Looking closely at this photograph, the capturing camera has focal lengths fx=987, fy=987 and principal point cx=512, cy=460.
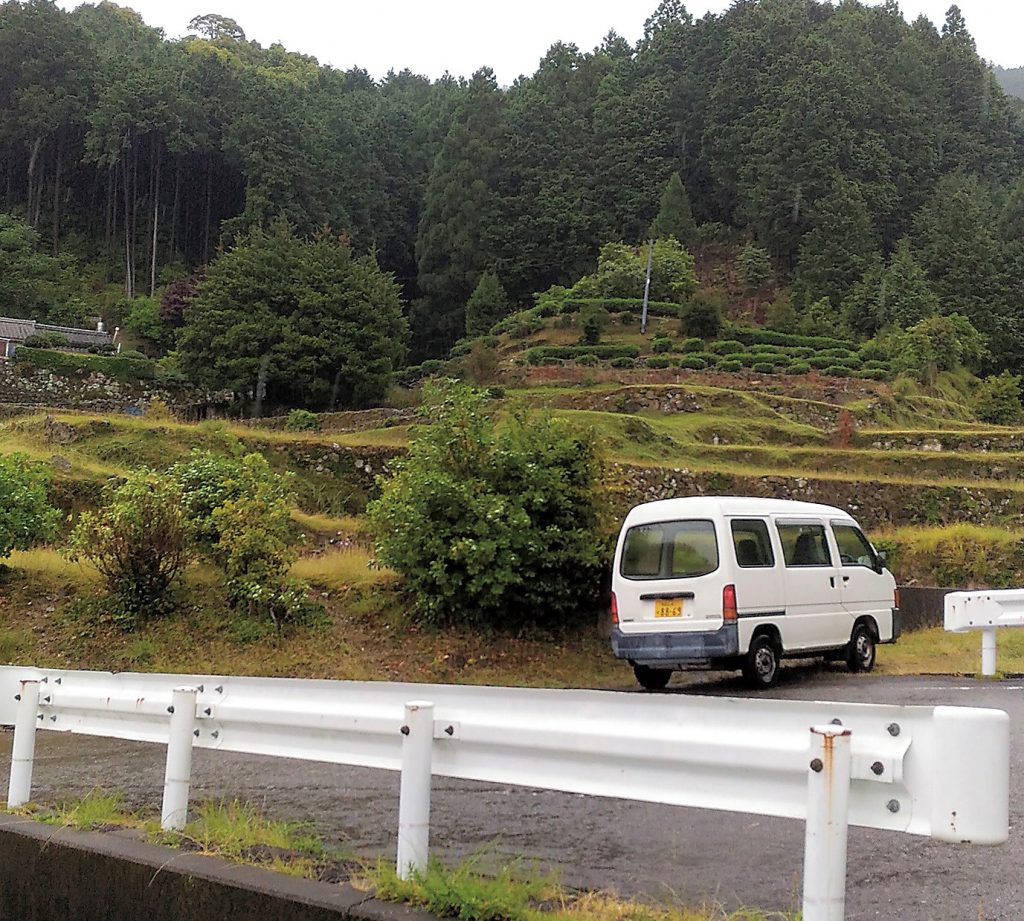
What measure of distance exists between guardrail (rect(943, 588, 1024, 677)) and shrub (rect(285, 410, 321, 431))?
19.4 meters

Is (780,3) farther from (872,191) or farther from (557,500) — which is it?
(557,500)

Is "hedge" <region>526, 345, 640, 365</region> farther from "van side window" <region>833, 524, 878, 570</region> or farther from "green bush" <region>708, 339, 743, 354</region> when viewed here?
"van side window" <region>833, 524, 878, 570</region>

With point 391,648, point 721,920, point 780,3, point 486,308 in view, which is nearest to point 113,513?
point 391,648

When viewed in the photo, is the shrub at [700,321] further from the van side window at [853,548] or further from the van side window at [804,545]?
the van side window at [804,545]

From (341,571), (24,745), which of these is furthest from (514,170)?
(24,745)

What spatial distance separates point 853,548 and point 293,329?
88.9 ft

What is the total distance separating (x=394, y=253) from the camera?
65125mm

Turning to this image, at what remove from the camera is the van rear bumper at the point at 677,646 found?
8.54 metres

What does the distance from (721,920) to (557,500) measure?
7.95 meters

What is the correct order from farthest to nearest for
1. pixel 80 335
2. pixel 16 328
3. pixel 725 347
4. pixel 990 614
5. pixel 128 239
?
pixel 128 239 → pixel 80 335 → pixel 16 328 → pixel 725 347 → pixel 990 614

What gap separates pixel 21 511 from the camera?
10641 millimetres

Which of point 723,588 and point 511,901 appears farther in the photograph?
point 723,588

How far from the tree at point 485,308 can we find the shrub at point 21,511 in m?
40.3

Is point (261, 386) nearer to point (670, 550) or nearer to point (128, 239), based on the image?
point (670, 550)
